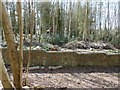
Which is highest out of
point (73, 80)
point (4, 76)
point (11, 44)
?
point (11, 44)

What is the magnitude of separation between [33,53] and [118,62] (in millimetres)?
2111

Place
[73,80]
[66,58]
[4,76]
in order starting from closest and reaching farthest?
[4,76] → [73,80] → [66,58]

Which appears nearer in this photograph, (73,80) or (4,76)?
(4,76)

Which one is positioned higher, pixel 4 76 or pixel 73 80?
pixel 4 76

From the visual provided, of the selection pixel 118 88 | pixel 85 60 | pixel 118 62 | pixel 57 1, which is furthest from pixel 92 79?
pixel 57 1

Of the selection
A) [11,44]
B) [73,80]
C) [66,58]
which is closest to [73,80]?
[73,80]

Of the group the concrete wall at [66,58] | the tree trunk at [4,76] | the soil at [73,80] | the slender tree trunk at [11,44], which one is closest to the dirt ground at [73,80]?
the soil at [73,80]

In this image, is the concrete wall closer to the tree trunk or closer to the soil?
the soil

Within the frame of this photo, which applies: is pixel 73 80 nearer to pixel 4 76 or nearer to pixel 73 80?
pixel 73 80

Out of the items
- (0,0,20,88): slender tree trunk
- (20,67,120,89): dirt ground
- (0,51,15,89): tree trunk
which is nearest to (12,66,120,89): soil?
(20,67,120,89): dirt ground

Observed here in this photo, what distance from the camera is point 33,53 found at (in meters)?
4.33

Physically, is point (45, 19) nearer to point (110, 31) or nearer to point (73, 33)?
point (73, 33)

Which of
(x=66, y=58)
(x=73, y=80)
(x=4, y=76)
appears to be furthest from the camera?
(x=66, y=58)

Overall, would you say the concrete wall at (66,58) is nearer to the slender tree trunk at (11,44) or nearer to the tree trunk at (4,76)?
the slender tree trunk at (11,44)
